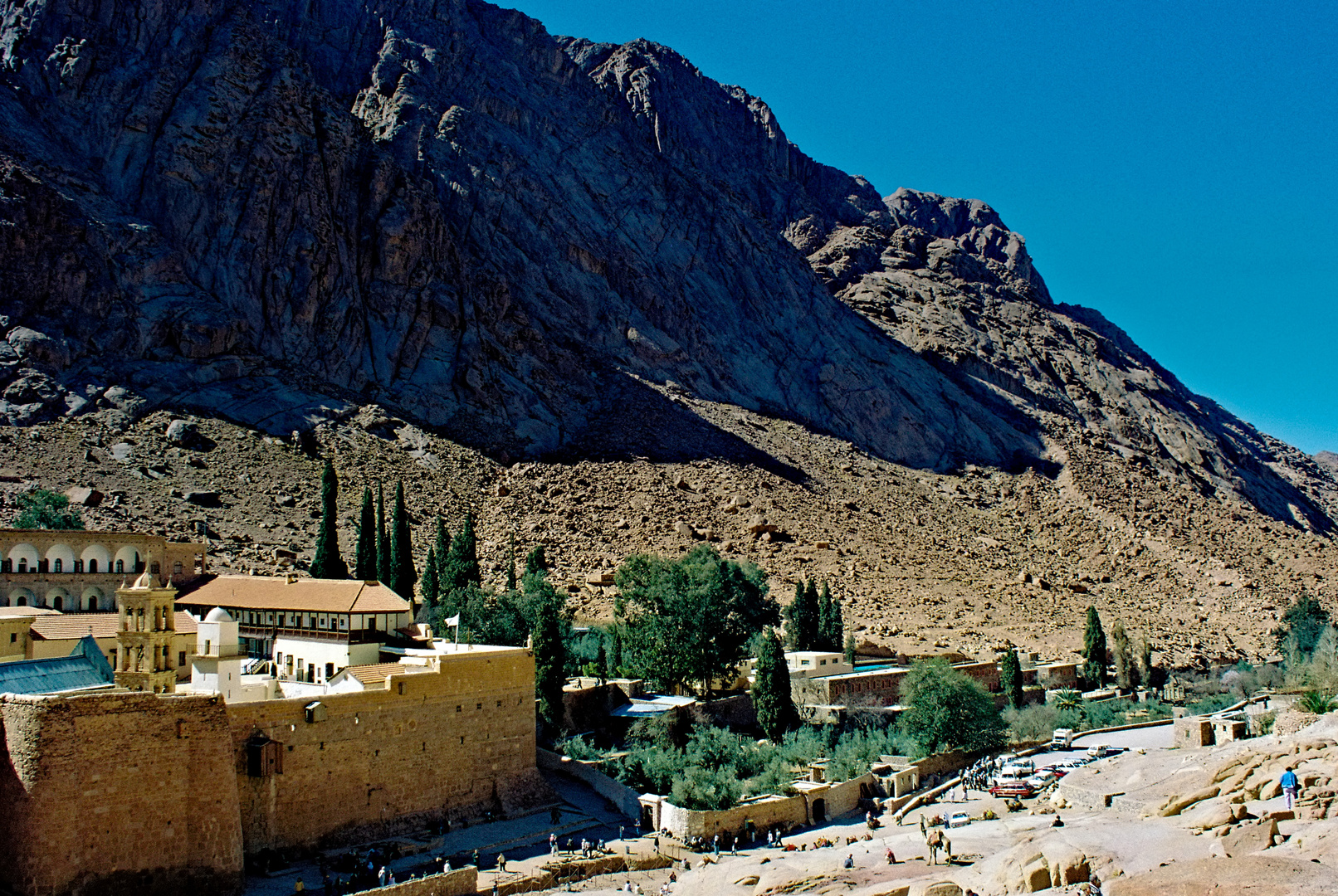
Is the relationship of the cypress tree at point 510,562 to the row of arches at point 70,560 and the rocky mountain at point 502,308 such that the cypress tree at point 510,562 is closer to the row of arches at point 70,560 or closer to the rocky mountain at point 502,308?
the rocky mountain at point 502,308

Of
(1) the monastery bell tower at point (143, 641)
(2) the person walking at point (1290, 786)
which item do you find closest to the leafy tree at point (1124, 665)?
(2) the person walking at point (1290, 786)

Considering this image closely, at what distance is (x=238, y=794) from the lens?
25.4 metres

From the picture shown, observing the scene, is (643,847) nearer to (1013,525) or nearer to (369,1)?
(1013,525)

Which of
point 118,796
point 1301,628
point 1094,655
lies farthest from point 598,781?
point 1301,628

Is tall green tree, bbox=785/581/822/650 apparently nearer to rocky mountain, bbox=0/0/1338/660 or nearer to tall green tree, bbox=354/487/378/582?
rocky mountain, bbox=0/0/1338/660

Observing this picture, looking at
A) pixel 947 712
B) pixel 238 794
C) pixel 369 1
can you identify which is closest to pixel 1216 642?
pixel 947 712

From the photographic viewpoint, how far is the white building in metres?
34.0

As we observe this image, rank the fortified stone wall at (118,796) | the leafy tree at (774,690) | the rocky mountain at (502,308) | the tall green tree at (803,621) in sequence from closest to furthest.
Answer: the fortified stone wall at (118,796) < the leafy tree at (774,690) < the tall green tree at (803,621) < the rocky mountain at (502,308)

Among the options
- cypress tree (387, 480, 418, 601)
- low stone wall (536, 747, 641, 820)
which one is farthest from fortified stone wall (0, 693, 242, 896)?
cypress tree (387, 480, 418, 601)

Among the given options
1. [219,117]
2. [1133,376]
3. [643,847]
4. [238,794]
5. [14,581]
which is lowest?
[643,847]

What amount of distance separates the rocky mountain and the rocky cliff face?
258 millimetres

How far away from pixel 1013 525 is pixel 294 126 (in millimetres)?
57340

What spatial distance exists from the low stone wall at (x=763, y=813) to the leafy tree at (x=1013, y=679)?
640 inches

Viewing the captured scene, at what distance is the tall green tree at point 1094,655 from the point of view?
185ft
